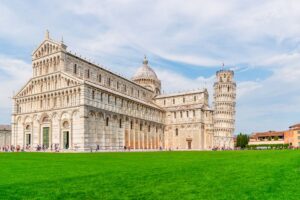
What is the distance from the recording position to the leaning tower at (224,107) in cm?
9450

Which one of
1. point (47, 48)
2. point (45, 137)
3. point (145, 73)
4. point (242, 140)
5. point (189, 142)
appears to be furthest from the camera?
point (242, 140)

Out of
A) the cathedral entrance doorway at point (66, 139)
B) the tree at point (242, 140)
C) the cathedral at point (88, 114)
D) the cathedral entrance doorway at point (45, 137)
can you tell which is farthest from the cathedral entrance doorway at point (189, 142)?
the cathedral entrance doorway at point (45, 137)

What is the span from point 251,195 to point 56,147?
154 ft

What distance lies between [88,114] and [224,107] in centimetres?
5716

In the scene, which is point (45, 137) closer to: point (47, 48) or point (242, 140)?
point (47, 48)

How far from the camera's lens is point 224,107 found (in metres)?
Answer: 96.6

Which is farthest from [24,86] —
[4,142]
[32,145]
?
[4,142]

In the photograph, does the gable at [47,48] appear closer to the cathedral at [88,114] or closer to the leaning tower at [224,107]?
the cathedral at [88,114]

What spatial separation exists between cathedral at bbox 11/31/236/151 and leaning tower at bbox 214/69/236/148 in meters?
15.6

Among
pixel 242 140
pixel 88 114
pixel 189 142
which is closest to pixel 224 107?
pixel 242 140

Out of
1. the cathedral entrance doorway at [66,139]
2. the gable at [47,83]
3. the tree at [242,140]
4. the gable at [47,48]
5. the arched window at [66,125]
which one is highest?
the gable at [47,48]

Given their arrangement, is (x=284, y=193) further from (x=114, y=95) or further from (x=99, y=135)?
(x=114, y=95)

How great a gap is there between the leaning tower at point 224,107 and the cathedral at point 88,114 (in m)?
15.6

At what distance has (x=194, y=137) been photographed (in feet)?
251
